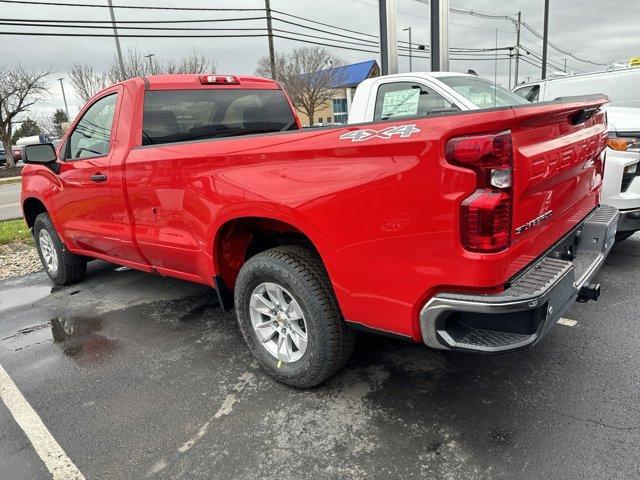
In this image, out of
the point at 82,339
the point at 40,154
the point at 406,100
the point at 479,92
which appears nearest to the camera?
the point at 82,339

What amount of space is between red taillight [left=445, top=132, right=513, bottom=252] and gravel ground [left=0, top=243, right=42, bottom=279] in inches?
245

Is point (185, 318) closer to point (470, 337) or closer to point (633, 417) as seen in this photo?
point (470, 337)

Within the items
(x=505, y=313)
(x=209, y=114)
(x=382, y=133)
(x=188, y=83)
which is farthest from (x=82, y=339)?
(x=505, y=313)

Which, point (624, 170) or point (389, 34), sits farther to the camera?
point (389, 34)

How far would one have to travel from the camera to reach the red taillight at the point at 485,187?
1902mm

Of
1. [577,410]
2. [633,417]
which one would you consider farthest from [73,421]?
[633,417]

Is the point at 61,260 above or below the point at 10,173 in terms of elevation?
above

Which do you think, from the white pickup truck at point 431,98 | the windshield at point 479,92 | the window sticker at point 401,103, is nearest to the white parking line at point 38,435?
the white pickup truck at point 431,98

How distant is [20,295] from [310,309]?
4.26m

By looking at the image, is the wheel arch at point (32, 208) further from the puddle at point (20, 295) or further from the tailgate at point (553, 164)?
the tailgate at point (553, 164)

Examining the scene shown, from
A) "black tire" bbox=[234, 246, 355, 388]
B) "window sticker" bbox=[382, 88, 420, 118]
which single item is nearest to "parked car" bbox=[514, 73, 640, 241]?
"window sticker" bbox=[382, 88, 420, 118]

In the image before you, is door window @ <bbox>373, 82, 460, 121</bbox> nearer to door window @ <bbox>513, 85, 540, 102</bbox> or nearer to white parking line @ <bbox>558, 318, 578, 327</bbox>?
white parking line @ <bbox>558, 318, 578, 327</bbox>

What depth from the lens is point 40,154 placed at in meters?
4.59

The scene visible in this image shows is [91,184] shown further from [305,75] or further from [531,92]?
[305,75]
